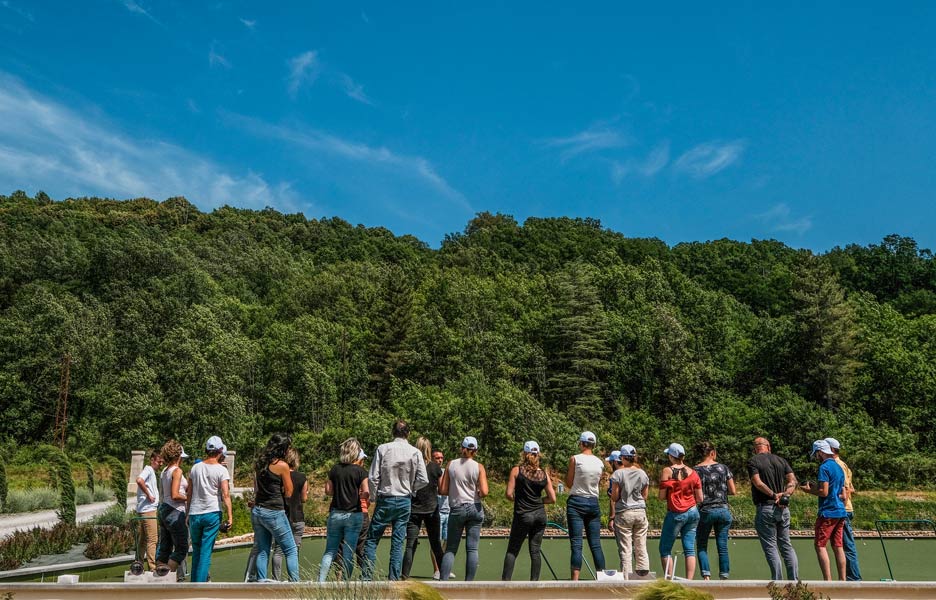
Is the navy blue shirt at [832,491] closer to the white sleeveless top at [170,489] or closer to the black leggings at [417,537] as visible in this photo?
the black leggings at [417,537]

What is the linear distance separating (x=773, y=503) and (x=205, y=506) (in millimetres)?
4990

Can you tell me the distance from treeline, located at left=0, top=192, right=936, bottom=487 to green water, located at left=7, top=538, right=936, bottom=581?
15758mm

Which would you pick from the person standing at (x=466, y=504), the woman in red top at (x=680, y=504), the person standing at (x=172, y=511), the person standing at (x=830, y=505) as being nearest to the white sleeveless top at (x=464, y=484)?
the person standing at (x=466, y=504)

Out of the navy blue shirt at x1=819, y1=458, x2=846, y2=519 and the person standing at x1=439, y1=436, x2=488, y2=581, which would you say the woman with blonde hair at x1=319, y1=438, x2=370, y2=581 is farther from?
the navy blue shirt at x1=819, y1=458, x2=846, y2=519

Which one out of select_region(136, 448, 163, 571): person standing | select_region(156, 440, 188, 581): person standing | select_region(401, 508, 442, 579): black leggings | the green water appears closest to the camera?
select_region(156, 440, 188, 581): person standing

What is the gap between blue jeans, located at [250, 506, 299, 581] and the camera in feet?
21.0

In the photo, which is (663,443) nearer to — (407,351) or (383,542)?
(407,351)

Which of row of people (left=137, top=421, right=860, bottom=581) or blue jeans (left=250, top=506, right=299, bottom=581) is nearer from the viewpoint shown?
blue jeans (left=250, top=506, right=299, bottom=581)

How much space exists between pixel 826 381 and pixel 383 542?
1114 inches

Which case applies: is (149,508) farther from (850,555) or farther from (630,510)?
(850,555)

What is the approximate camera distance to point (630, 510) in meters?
7.13

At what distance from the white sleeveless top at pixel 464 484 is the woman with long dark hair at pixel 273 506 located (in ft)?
4.68

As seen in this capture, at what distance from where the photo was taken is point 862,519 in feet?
66.7

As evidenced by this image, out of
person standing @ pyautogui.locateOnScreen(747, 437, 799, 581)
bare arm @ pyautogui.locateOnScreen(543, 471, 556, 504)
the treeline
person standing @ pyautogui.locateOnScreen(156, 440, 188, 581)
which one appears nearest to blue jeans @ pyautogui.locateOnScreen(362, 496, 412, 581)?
bare arm @ pyautogui.locateOnScreen(543, 471, 556, 504)
